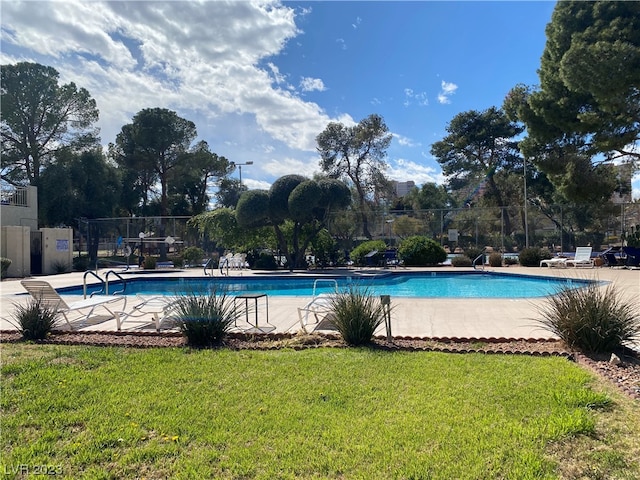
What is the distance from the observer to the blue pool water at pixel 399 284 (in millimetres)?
12222

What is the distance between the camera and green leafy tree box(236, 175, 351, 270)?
1695cm

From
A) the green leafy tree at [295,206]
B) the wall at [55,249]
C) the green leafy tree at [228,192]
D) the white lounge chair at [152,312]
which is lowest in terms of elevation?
the white lounge chair at [152,312]

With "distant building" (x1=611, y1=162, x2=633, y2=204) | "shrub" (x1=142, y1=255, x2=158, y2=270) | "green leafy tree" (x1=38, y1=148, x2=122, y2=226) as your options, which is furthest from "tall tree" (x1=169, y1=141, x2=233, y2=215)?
"distant building" (x1=611, y1=162, x2=633, y2=204)

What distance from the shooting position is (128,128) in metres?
31.7

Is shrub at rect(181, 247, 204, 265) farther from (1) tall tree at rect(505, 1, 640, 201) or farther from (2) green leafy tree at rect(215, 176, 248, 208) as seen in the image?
(2) green leafy tree at rect(215, 176, 248, 208)

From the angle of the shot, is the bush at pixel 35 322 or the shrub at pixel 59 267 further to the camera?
the shrub at pixel 59 267

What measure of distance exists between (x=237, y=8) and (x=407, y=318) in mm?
7745

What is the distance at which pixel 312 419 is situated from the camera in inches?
112

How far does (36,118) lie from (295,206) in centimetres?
2047

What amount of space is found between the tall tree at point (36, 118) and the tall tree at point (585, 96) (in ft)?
85.3

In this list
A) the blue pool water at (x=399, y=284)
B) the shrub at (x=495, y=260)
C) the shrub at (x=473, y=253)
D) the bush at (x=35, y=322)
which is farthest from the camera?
the shrub at (x=473, y=253)

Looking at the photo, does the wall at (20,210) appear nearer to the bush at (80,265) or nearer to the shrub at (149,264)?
the bush at (80,265)

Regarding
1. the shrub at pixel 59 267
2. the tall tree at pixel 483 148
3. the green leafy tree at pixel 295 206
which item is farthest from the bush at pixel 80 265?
the tall tree at pixel 483 148

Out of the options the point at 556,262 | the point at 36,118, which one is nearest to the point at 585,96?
the point at 556,262
